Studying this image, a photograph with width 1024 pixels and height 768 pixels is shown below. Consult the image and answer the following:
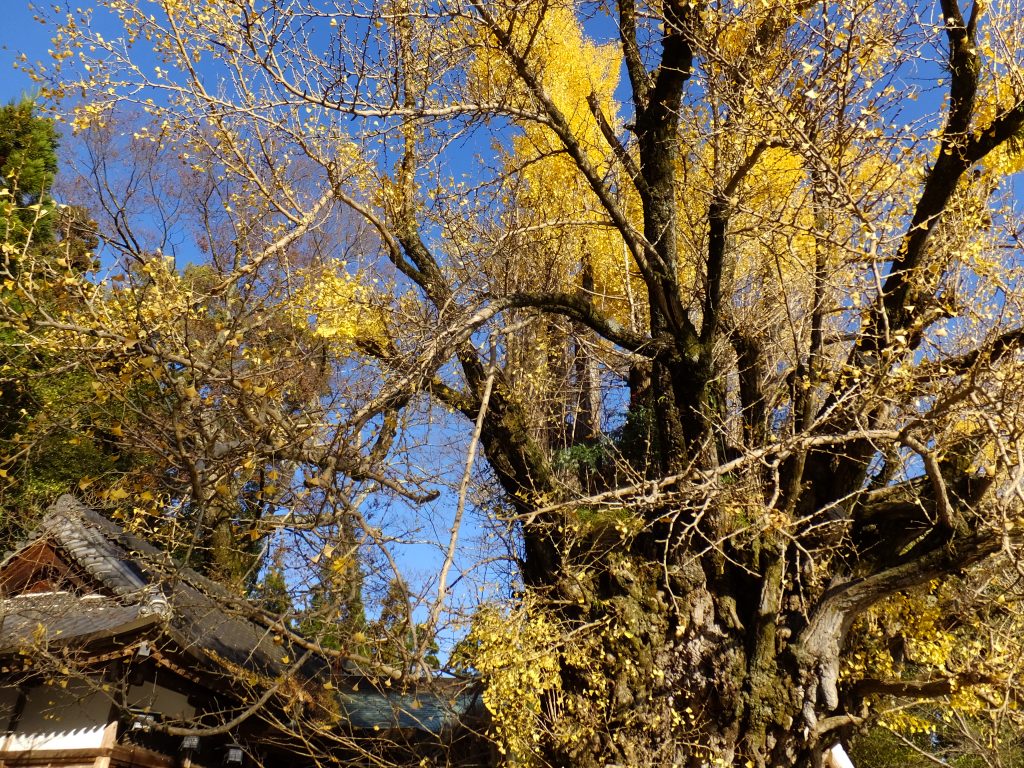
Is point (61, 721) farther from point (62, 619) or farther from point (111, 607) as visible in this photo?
point (111, 607)

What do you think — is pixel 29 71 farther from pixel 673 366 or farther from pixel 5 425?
pixel 5 425

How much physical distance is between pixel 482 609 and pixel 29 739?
15.2ft

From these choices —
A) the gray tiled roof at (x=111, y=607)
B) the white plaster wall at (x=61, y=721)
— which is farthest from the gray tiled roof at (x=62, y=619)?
the white plaster wall at (x=61, y=721)

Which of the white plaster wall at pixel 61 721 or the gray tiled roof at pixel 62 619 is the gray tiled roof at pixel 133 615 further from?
the white plaster wall at pixel 61 721

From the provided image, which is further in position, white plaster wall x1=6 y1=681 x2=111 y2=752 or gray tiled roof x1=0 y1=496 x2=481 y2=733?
white plaster wall x1=6 y1=681 x2=111 y2=752

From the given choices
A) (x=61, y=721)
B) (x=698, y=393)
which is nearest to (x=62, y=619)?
(x=61, y=721)

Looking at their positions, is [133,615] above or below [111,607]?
below

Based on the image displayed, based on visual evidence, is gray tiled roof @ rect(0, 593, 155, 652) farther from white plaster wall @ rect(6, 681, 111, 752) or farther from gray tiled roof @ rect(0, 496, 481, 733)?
white plaster wall @ rect(6, 681, 111, 752)

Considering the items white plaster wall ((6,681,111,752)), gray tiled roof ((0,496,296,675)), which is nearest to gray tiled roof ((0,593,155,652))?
gray tiled roof ((0,496,296,675))

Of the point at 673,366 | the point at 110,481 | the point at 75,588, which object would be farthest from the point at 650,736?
the point at 110,481

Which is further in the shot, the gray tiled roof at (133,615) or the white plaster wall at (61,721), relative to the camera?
the white plaster wall at (61,721)

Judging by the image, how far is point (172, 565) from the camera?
15.5ft

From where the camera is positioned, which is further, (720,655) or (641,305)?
(641,305)

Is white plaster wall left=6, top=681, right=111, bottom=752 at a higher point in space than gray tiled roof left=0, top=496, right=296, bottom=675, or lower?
lower
